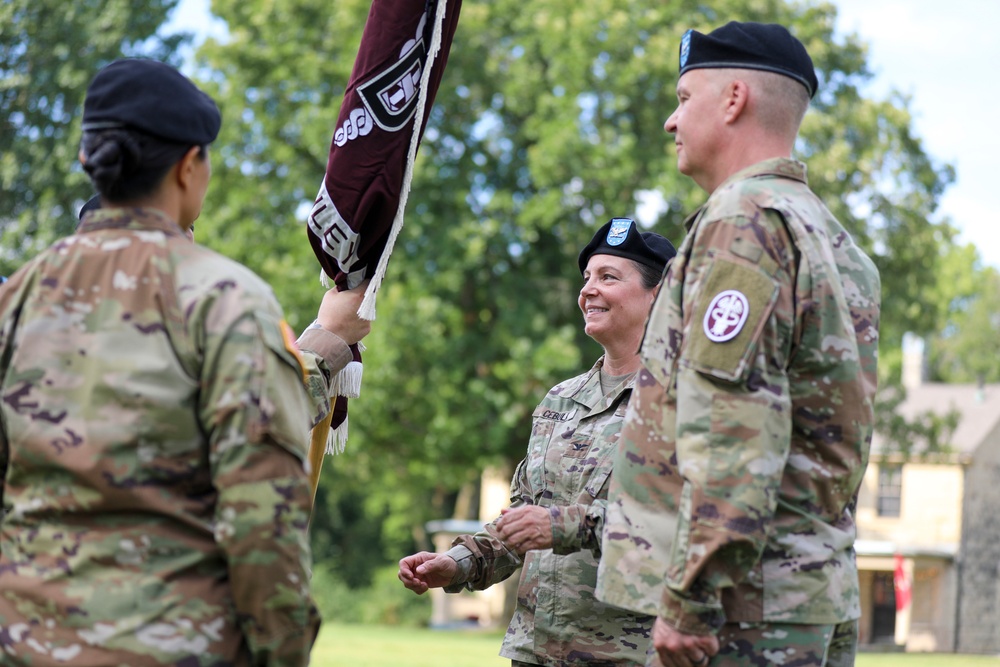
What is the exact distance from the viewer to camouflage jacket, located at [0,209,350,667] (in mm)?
2492

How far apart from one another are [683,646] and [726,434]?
1.64 ft

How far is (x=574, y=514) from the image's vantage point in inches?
147

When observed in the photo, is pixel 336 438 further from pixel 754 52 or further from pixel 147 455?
pixel 754 52

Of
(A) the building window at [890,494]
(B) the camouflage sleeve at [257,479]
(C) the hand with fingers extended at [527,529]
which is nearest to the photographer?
(B) the camouflage sleeve at [257,479]

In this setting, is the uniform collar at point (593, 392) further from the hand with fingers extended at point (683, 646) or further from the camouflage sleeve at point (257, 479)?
the camouflage sleeve at point (257, 479)

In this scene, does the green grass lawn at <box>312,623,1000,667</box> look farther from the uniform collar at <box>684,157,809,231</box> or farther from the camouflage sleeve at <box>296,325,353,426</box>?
the uniform collar at <box>684,157,809,231</box>

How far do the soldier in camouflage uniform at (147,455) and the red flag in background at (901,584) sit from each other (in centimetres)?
3487

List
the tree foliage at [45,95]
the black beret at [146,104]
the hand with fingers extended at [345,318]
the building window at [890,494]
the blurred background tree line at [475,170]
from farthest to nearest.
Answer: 1. the building window at [890,494]
2. the tree foliage at [45,95]
3. the blurred background tree line at [475,170]
4. the hand with fingers extended at [345,318]
5. the black beret at [146,104]

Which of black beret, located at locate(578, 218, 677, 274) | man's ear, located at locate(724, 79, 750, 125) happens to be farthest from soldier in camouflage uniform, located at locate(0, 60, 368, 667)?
black beret, located at locate(578, 218, 677, 274)

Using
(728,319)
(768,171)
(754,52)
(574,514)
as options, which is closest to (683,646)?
(728,319)

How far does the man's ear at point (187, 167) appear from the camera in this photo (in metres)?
2.73

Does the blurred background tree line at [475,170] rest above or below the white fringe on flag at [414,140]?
above

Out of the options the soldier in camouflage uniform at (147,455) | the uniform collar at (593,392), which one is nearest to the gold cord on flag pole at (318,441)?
the uniform collar at (593,392)

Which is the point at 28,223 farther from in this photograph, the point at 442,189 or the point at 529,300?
the point at 529,300
